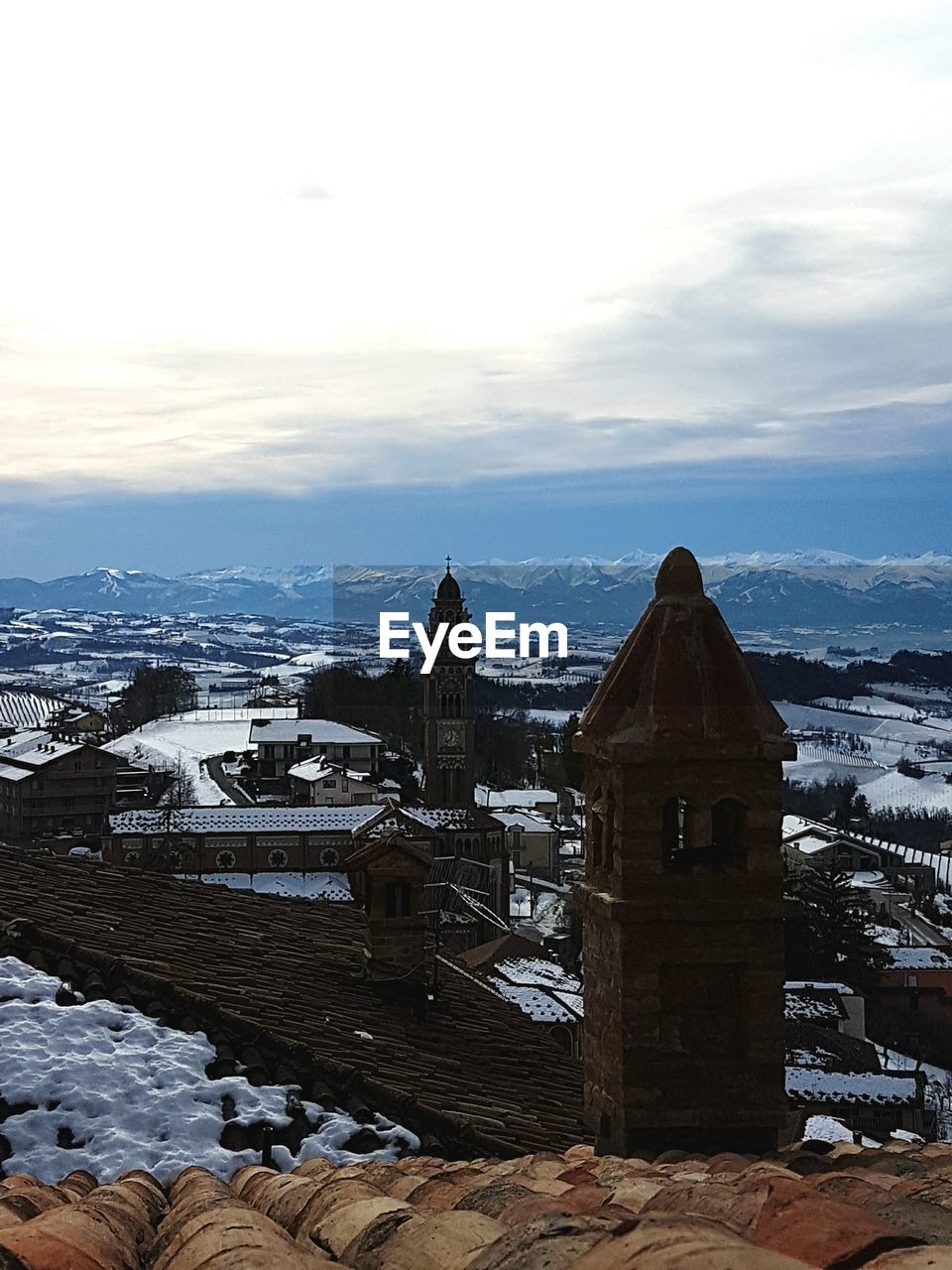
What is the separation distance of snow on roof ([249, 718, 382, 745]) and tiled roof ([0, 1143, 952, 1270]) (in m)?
64.9

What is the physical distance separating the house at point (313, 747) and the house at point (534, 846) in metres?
9.68

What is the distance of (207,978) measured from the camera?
7.95 meters

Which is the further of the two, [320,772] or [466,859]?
[320,772]

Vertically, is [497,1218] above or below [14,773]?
above

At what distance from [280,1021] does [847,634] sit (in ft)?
230

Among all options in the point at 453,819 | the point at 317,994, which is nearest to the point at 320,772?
the point at 453,819

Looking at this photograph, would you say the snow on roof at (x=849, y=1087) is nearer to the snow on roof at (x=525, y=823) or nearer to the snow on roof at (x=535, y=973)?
the snow on roof at (x=535, y=973)

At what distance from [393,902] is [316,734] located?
6231cm

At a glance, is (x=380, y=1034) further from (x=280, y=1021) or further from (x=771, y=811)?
(x=771, y=811)

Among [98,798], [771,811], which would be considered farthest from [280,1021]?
[98,798]

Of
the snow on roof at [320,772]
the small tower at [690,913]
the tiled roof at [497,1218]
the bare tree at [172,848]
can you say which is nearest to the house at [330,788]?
the snow on roof at [320,772]

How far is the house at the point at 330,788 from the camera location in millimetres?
56219

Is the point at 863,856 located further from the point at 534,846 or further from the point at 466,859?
the point at 466,859

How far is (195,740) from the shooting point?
102 metres
